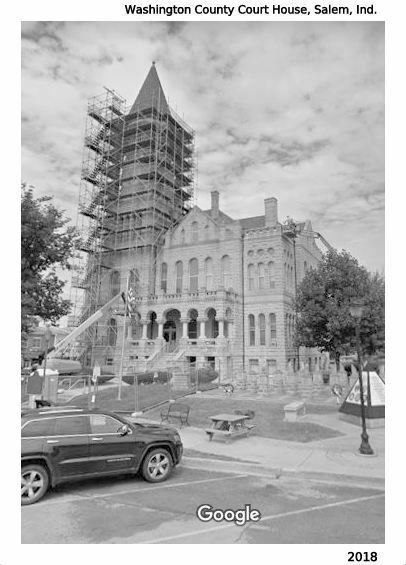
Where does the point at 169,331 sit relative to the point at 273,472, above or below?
above

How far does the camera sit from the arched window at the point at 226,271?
135 feet

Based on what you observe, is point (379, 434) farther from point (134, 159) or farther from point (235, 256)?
point (134, 159)

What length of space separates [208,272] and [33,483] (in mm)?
35599

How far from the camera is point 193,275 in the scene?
43000 millimetres

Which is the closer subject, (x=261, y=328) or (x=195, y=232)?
(x=261, y=328)

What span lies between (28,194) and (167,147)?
3293cm

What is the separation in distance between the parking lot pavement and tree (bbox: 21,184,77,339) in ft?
32.1

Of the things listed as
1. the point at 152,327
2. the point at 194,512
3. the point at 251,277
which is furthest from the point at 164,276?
the point at 194,512

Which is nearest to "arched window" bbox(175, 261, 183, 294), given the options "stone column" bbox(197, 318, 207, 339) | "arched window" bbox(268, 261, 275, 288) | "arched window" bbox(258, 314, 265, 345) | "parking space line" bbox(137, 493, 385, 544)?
"stone column" bbox(197, 318, 207, 339)

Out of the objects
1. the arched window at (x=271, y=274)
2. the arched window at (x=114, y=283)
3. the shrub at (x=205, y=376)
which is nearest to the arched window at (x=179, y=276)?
the arched window at (x=114, y=283)

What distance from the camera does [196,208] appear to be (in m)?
43.8

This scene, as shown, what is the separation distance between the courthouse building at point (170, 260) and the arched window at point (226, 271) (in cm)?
11
